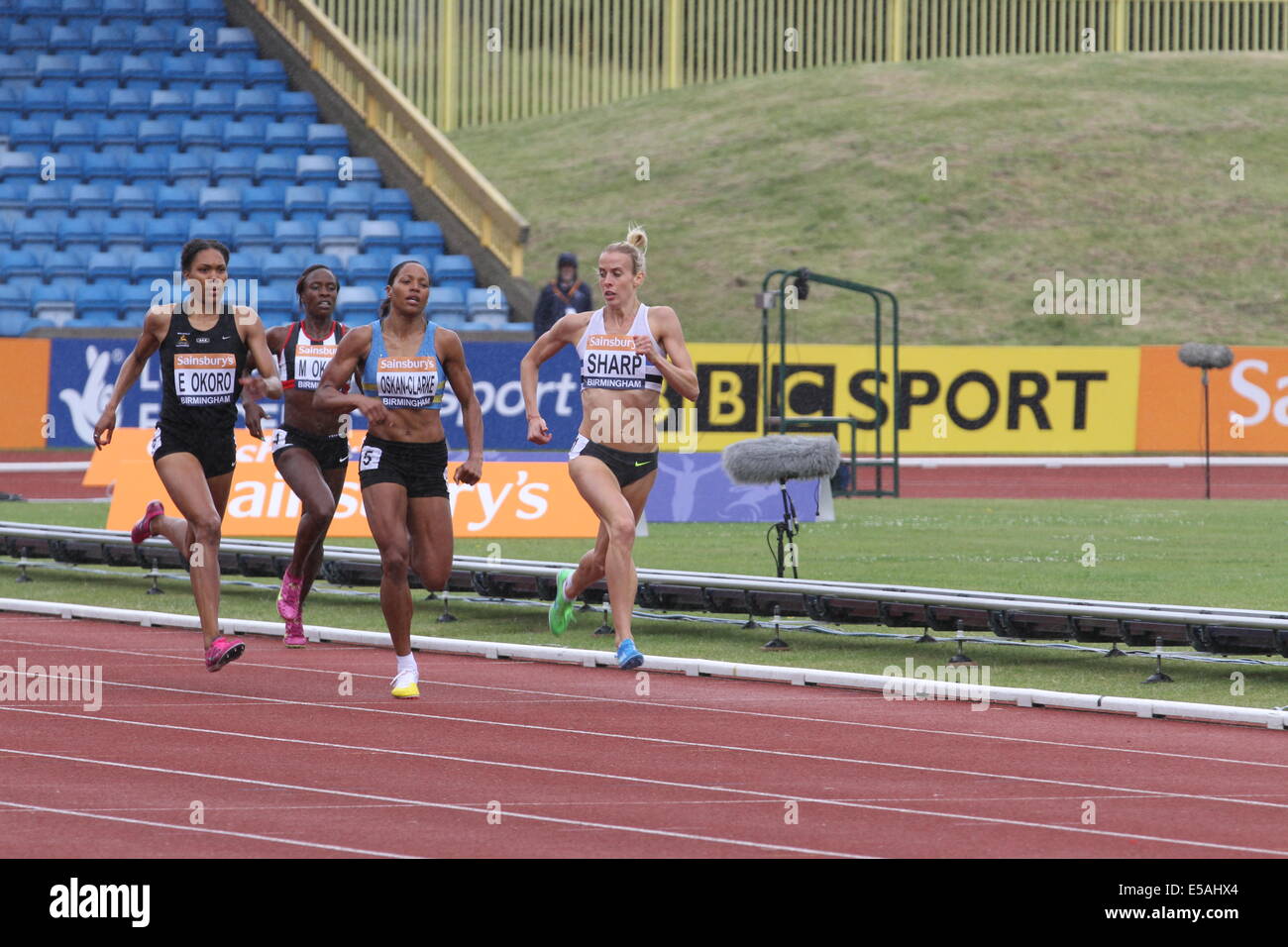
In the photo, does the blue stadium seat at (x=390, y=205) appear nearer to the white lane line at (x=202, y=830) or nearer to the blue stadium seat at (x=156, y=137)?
the blue stadium seat at (x=156, y=137)

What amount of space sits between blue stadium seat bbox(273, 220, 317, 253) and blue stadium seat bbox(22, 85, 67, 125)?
4.26m

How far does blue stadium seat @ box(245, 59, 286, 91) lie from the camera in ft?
108

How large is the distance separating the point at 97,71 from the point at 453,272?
6764 mm

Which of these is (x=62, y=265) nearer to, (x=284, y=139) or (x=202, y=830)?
(x=284, y=139)

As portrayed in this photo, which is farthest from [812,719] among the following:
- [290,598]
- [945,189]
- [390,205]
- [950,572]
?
[945,189]

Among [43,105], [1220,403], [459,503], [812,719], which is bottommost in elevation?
[812,719]

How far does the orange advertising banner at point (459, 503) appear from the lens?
16.7 metres

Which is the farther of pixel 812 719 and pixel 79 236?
pixel 79 236

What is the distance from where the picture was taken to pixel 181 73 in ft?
107

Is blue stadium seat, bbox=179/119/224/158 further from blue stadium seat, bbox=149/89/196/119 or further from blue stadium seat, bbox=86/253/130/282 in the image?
blue stadium seat, bbox=86/253/130/282

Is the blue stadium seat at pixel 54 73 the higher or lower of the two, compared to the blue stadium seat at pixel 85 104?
higher

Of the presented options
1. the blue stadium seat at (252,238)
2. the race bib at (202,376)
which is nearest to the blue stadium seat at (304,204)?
the blue stadium seat at (252,238)

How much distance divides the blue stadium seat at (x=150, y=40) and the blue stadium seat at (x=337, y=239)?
4977mm

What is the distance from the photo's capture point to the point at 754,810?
7.48 m
